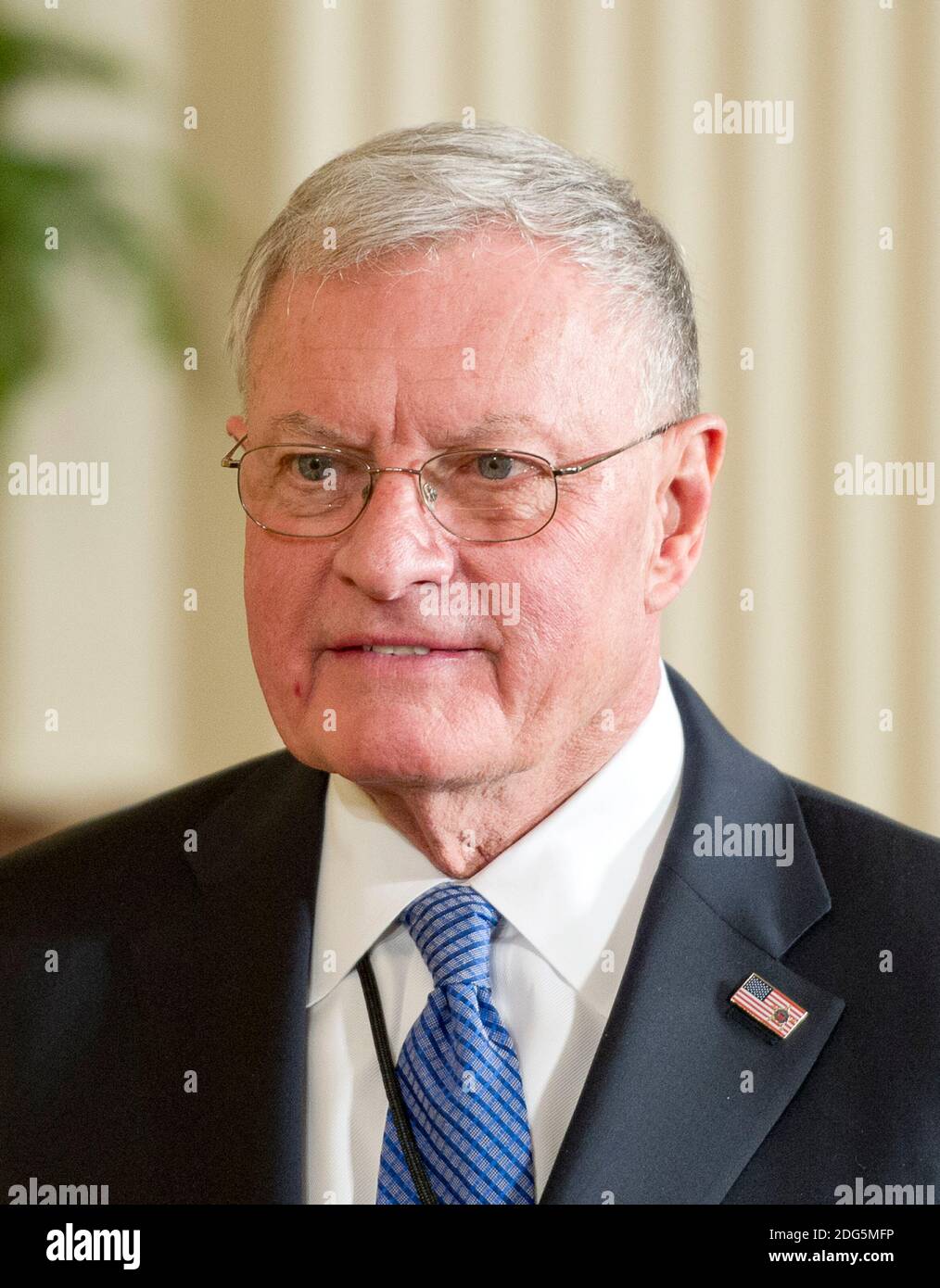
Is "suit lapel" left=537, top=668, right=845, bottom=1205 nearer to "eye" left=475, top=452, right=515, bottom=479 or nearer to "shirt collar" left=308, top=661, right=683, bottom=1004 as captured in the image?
"shirt collar" left=308, top=661, right=683, bottom=1004

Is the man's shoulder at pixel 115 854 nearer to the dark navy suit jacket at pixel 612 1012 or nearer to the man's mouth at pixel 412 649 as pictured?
the dark navy suit jacket at pixel 612 1012

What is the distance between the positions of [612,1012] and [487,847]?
0.64 ft

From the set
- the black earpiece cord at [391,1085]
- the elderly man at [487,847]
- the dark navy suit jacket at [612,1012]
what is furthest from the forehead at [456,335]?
the black earpiece cord at [391,1085]

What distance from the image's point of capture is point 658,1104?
1076 mm

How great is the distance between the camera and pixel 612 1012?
112 centimetres

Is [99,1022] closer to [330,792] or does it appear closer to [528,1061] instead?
[330,792]

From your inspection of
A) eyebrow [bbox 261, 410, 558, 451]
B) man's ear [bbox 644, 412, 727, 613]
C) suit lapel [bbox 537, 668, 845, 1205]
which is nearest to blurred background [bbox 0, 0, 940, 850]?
man's ear [bbox 644, 412, 727, 613]

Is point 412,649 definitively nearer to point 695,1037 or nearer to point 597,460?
point 597,460

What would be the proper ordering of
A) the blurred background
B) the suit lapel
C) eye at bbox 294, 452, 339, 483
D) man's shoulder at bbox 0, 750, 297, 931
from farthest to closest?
the blurred background
man's shoulder at bbox 0, 750, 297, 931
eye at bbox 294, 452, 339, 483
the suit lapel

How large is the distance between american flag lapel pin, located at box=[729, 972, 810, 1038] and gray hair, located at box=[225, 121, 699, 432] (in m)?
0.51

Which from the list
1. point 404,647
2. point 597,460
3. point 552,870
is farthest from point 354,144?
point 552,870

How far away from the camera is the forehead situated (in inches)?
43.2

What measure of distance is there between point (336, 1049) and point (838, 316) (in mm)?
1048
